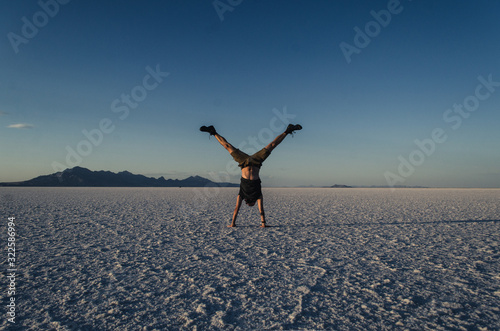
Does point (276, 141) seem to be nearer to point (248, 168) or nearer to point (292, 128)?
point (292, 128)

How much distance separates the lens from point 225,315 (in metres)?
1.98

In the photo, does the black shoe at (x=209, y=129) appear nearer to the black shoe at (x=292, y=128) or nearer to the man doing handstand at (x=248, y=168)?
the man doing handstand at (x=248, y=168)

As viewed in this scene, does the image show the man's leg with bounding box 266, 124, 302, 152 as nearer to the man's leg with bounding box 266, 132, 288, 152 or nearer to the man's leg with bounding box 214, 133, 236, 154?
the man's leg with bounding box 266, 132, 288, 152

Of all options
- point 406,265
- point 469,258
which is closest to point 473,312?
point 406,265

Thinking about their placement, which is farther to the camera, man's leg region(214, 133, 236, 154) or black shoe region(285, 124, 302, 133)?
man's leg region(214, 133, 236, 154)

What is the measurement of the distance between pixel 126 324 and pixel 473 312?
2.51m

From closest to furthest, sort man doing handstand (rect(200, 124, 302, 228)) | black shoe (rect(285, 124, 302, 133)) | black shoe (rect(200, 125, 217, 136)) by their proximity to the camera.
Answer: black shoe (rect(285, 124, 302, 133))
black shoe (rect(200, 125, 217, 136))
man doing handstand (rect(200, 124, 302, 228))

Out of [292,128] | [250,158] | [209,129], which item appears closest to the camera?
[292,128]

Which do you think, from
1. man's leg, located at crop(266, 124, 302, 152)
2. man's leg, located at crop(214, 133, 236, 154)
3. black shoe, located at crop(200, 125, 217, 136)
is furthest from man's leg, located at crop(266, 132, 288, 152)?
black shoe, located at crop(200, 125, 217, 136)

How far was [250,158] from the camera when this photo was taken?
505 centimetres

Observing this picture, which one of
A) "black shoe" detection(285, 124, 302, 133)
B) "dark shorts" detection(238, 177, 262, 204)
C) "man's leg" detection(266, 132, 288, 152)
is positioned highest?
"black shoe" detection(285, 124, 302, 133)

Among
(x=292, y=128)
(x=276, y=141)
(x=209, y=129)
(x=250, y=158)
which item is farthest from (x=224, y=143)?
(x=292, y=128)

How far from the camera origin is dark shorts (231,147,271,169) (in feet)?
16.2

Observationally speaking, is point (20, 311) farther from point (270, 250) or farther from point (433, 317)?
point (433, 317)
